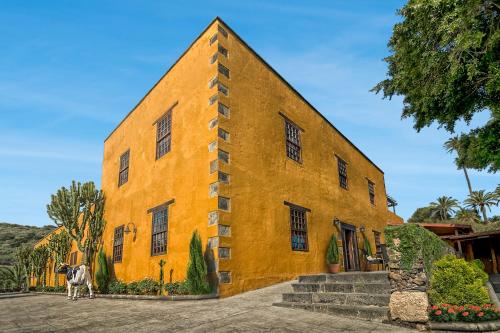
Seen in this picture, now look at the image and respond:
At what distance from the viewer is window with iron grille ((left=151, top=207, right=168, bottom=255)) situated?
38.0 feet

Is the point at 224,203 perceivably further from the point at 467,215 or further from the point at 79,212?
the point at 467,215

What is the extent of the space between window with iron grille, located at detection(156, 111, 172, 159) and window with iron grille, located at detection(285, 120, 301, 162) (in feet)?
15.4

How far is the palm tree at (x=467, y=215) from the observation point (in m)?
46.4

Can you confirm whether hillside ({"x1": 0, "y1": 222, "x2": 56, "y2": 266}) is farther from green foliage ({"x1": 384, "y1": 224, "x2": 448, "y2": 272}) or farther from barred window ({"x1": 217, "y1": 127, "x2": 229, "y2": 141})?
Result: green foliage ({"x1": 384, "y1": 224, "x2": 448, "y2": 272})

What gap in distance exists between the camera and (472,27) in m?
9.52

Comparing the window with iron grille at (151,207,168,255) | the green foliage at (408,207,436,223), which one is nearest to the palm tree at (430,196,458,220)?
the green foliage at (408,207,436,223)

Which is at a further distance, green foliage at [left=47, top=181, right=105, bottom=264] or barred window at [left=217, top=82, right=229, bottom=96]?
green foliage at [left=47, top=181, right=105, bottom=264]

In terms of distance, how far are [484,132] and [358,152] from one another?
8.90 m

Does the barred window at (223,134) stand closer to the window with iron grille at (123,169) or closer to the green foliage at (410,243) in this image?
the green foliage at (410,243)

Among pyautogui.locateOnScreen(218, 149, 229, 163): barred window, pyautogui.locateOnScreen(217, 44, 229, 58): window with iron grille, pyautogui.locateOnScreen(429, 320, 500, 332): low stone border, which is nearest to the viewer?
pyautogui.locateOnScreen(429, 320, 500, 332): low stone border

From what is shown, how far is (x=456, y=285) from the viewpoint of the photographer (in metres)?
6.08

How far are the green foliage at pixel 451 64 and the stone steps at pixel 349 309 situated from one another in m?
7.15

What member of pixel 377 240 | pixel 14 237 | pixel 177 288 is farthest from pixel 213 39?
pixel 14 237

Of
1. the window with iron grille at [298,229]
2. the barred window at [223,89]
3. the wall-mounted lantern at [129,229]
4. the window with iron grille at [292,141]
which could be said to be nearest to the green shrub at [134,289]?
the wall-mounted lantern at [129,229]
